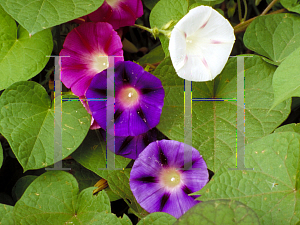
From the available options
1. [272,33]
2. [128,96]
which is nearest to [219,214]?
[128,96]

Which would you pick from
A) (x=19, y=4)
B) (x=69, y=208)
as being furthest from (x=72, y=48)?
(x=69, y=208)

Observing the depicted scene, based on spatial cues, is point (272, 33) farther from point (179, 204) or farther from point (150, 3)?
point (179, 204)

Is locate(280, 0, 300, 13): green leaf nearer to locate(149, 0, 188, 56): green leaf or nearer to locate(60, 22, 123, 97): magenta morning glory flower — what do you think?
locate(149, 0, 188, 56): green leaf

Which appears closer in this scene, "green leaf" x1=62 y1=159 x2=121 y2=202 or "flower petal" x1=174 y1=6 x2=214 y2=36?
"flower petal" x1=174 y1=6 x2=214 y2=36

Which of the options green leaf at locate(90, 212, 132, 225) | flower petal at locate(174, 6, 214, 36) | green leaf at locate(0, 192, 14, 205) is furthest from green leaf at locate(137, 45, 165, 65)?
green leaf at locate(0, 192, 14, 205)

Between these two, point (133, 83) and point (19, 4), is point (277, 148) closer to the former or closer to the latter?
point (133, 83)

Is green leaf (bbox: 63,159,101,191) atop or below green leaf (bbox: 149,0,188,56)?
below
